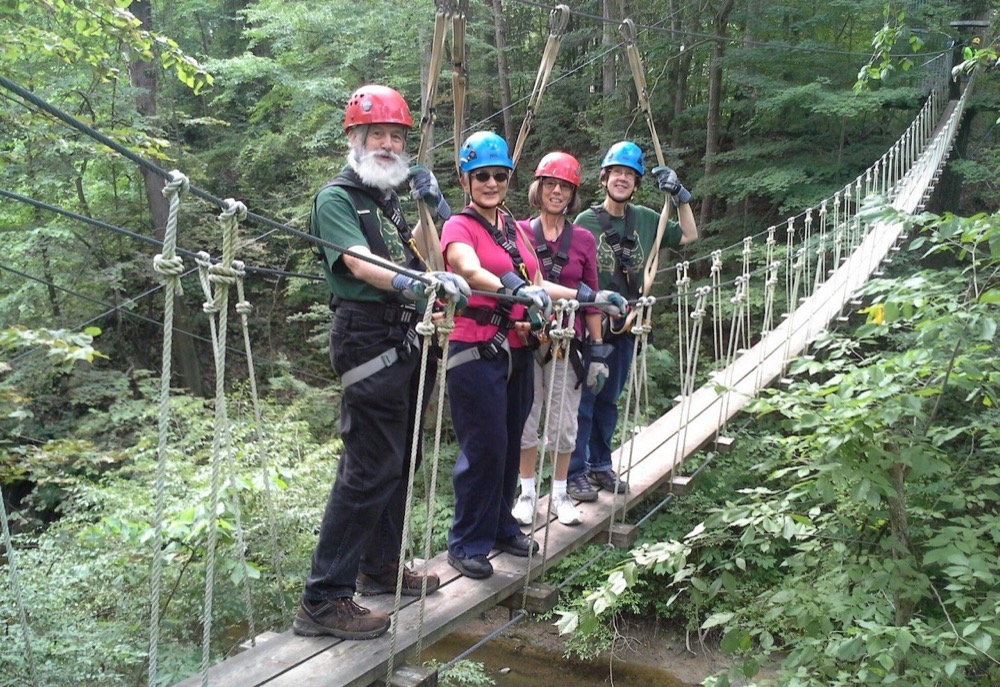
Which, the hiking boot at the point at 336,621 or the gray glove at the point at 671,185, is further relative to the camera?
the gray glove at the point at 671,185

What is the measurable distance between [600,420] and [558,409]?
262 mm

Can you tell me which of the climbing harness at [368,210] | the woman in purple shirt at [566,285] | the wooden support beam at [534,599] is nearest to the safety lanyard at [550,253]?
the woman in purple shirt at [566,285]

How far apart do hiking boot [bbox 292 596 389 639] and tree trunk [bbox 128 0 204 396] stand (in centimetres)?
524

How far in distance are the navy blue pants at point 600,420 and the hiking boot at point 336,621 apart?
37.7 inches

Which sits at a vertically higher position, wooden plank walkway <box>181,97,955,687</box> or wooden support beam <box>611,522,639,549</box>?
wooden plank walkway <box>181,97,955,687</box>

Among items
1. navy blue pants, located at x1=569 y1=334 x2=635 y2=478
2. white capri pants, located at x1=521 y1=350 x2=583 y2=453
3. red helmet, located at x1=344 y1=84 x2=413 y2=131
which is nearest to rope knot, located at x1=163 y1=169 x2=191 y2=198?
red helmet, located at x1=344 y1=84 x2=413 y2=131

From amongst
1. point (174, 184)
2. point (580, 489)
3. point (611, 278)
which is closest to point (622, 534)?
point (580, 489)

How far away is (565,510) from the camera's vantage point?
209 centimetres

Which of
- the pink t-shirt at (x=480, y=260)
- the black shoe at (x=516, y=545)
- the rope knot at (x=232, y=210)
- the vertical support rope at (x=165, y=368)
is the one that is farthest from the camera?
the black shoe at (x=516, y=545)

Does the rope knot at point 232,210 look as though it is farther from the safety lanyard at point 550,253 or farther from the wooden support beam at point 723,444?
the wooden support beam at point 723,444

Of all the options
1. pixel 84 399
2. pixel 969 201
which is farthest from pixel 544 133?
pixel 84 399

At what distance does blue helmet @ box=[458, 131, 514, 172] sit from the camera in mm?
1768

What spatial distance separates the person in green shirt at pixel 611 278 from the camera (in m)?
2.26

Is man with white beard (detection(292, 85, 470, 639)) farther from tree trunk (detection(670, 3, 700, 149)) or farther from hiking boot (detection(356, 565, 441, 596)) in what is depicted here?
tree trunk (detection(670, 3, 700, 149))
